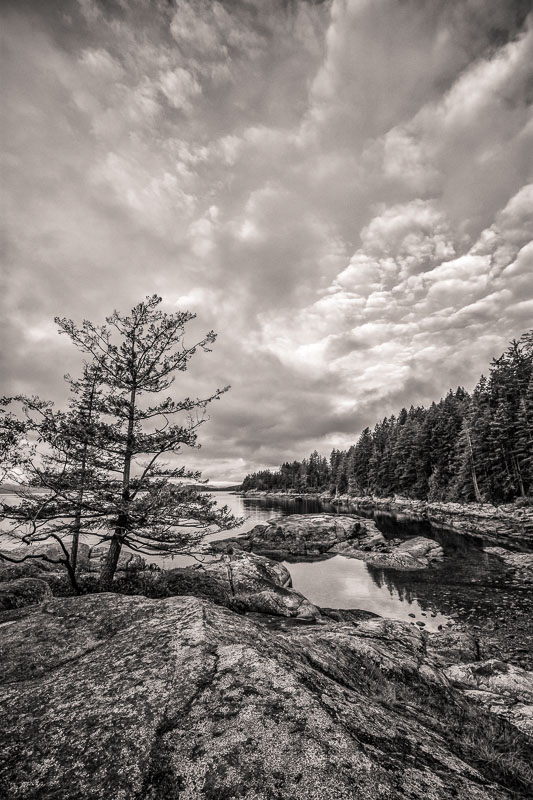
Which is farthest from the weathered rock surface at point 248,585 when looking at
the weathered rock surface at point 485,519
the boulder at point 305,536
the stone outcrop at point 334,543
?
the weathered rock surface at point 485,519

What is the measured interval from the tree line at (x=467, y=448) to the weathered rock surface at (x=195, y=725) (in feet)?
162

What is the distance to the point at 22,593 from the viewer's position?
7430 millimetres

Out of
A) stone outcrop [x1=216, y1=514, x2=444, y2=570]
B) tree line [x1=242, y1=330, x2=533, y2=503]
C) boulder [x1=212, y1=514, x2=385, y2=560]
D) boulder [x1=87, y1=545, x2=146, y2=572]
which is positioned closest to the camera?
boulder [x1=87, y1=545, x2=146, y2=572]

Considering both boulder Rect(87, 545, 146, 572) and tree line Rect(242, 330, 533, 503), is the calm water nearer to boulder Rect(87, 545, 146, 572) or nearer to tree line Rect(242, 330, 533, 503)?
boulder Rect(87, 545, 146, 572)

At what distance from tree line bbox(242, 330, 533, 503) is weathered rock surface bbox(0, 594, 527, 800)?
49.4m

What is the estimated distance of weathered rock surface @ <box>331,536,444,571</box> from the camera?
Result: 77.4 feet

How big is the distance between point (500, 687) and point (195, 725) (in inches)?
344

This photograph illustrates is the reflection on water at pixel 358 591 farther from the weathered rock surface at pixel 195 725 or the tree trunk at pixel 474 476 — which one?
the tree trunk at pixel 474 476

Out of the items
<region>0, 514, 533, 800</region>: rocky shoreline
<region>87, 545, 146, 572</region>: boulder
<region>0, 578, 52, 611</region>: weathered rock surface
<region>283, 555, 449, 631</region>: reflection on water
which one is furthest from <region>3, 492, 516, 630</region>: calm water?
<region>0, 514, 533, 800</region>: rocky shoreline

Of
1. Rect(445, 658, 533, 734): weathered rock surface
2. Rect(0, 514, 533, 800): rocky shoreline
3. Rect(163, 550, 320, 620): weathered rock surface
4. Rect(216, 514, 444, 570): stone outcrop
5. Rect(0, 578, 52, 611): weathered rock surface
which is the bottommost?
Rect(216, 514, 444, 570): stone outcrop

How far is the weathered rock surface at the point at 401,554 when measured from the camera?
23.6 metres

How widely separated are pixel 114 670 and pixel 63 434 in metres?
8.35

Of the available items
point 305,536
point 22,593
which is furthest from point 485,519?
point 22,593

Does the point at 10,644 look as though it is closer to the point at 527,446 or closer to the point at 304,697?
the point at 304,697
